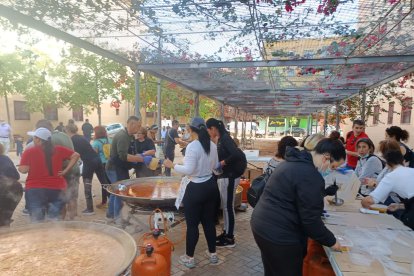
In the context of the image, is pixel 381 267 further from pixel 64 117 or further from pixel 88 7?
pixel 64 117

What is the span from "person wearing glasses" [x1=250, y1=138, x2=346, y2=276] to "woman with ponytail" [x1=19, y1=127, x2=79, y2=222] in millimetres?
2888

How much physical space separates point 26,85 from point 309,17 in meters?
20.2

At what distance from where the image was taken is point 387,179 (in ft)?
8.64

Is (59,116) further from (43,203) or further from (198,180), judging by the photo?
(198,180)

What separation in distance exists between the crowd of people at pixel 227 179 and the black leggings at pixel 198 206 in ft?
0.04

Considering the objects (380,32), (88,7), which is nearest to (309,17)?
(380,32)

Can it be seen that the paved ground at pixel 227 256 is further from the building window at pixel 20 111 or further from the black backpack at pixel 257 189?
the building window at pixel 20 111

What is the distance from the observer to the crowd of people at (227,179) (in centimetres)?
199

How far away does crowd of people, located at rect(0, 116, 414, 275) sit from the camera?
1989mm

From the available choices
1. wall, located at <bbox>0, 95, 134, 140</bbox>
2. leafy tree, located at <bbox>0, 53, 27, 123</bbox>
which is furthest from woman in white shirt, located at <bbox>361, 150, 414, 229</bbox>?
wall, located at <bbox>0, 95, 134, 140</bbox>

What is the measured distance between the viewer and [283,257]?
208cm

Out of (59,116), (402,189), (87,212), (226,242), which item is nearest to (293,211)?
→ (402,189)

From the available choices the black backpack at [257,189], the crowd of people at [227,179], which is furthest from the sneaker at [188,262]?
the black backpack at [257,189]

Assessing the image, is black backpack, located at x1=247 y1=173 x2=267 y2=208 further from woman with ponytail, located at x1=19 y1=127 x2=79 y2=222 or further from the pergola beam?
the pergola beam
